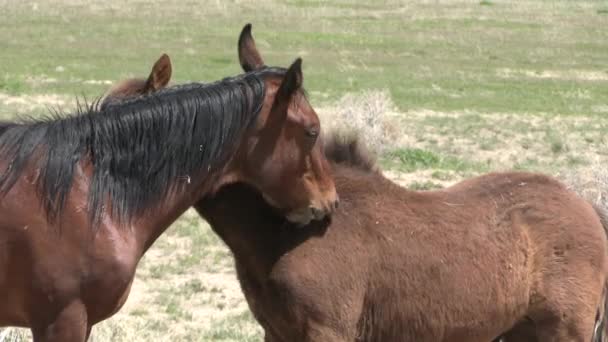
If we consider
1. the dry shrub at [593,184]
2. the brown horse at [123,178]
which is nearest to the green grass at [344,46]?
the dry shrub at [593,184]

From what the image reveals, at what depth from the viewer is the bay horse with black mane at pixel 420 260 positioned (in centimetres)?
440

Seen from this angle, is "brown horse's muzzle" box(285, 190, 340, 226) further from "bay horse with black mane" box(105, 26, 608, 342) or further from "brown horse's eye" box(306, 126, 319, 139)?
"brown horse's eye" box(306, 126, 319, 139)

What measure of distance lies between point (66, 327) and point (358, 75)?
23888mm

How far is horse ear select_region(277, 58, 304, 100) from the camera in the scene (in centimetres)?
417

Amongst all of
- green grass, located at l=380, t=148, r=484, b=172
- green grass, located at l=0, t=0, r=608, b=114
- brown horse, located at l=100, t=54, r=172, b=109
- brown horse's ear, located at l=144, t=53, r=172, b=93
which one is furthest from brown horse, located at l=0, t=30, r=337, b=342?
green grass, located at l=0, t=0, r=608, b=114

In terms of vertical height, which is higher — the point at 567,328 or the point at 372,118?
the point at 567,328

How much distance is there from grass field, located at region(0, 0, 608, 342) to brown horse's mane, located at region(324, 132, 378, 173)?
178 mm

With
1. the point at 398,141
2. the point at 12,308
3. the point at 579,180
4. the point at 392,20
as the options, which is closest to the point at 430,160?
the point at 398,141

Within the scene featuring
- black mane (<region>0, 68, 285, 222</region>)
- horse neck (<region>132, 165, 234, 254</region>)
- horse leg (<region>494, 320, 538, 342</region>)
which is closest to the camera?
black mane (<region>0, 68, 285, 222</region>)

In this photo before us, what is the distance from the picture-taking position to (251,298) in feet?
14.9

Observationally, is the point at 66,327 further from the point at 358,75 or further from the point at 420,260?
the point at 358,75

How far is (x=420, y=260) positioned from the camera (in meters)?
4.66

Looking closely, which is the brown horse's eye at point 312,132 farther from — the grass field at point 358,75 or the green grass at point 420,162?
the green grass at point 420,162

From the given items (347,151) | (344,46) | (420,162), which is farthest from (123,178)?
(344,46)
